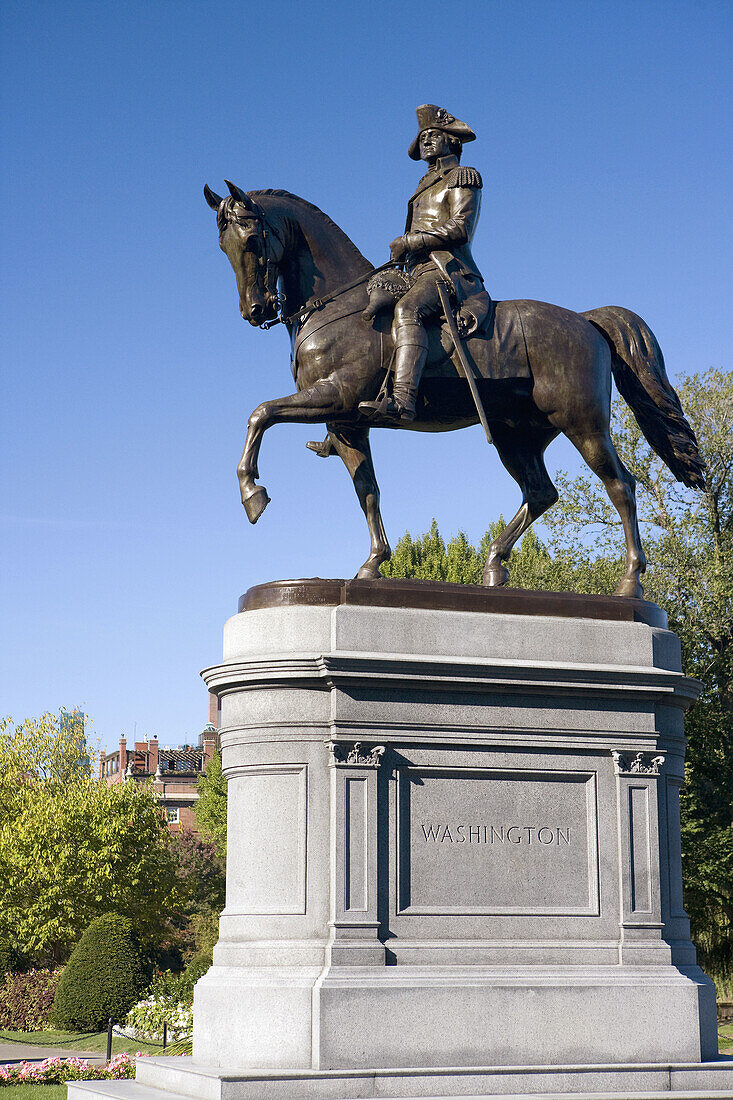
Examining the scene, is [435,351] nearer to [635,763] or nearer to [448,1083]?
[635,763]

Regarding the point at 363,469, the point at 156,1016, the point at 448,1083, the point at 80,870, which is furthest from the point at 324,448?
the point at 80,870

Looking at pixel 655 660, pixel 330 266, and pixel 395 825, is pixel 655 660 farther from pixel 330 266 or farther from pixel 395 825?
pixel 330 266

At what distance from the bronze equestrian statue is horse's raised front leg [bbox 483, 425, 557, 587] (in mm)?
14

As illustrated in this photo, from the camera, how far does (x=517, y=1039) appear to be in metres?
9.65

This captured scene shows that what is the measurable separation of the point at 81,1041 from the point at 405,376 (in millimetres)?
21688

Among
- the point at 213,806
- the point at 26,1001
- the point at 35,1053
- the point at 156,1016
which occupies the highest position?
the point at 213,806

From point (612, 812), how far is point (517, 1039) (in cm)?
204

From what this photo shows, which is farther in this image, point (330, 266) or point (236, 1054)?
point (330, 266)

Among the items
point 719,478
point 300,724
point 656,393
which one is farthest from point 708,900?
point 300,724

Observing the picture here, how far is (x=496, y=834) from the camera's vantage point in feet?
33.8

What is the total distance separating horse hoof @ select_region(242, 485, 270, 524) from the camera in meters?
10.9

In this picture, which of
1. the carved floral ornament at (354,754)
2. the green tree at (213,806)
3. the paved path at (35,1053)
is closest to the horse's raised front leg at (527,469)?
the carved floral ornament at (354,754)

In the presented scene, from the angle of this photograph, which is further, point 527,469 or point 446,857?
point 527,469

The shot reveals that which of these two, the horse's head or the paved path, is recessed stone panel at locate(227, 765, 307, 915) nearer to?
the horse's head
